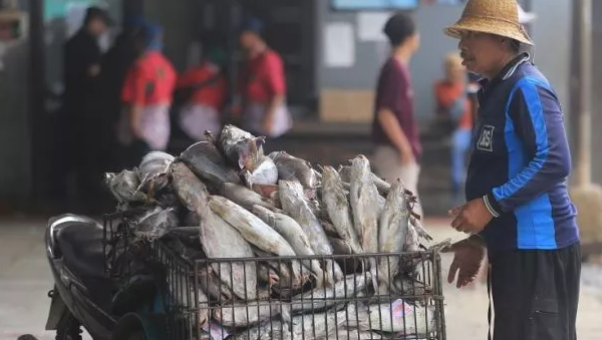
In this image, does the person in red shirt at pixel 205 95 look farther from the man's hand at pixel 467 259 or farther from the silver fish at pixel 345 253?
the silver fish at pixel 345 253

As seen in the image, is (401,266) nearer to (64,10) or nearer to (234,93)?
(234,93)

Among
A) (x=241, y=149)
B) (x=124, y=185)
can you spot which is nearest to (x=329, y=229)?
(x=241, y=149)

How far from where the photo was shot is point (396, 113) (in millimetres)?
8180

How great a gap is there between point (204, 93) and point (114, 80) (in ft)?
3.15

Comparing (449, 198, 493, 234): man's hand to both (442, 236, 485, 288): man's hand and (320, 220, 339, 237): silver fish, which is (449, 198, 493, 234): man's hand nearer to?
(442, 236, 485, 288): man's hand

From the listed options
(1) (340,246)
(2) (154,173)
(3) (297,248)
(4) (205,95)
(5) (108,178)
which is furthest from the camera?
(4) (205,95)

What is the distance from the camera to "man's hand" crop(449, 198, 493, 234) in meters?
4.10

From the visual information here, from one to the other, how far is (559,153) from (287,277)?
46.2 inches

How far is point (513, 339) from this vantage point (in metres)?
4.17

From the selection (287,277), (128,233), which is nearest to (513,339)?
(287,277)

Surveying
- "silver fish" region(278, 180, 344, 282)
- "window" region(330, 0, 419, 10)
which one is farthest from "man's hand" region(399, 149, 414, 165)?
"silver fish" region(278, 180, 344, 282)

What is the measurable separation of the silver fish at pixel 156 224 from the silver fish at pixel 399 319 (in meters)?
0.84

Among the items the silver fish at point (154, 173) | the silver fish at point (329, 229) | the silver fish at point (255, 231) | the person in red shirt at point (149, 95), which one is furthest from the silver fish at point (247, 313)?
the person in red shirt at point (149, 95)

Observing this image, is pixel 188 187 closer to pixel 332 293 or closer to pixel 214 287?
pixel 214 287
